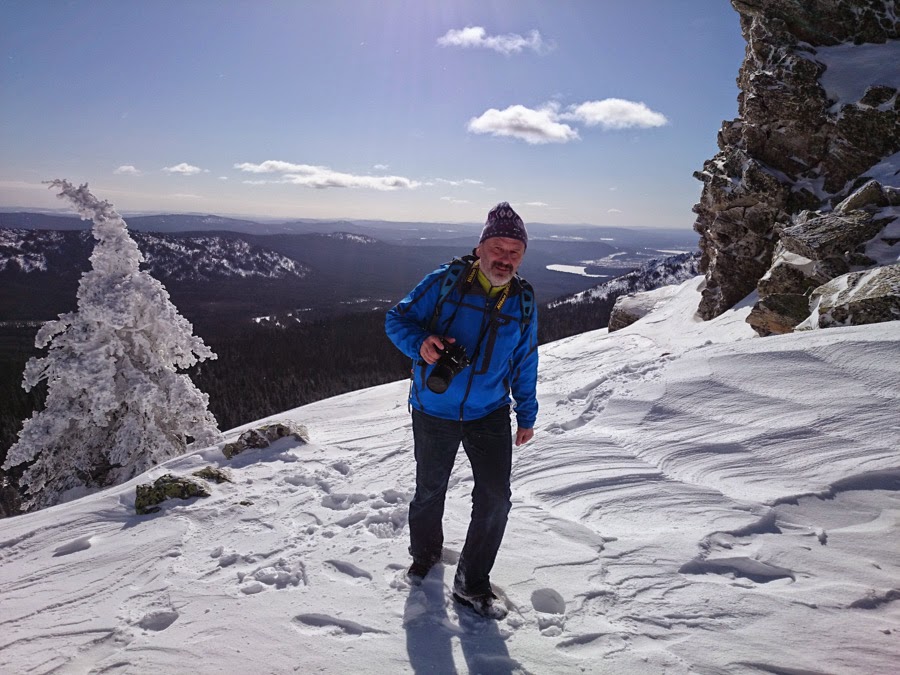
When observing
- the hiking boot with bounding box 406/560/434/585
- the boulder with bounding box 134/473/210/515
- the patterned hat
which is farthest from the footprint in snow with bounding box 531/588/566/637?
the boulder with bounding box 134/473/210/515

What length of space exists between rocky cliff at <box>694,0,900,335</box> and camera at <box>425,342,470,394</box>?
36.6 ft

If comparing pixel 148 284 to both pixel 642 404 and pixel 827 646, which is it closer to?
pixel 642 404

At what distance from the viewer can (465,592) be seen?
3.31m

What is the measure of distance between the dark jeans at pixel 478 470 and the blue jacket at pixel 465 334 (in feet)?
0.33

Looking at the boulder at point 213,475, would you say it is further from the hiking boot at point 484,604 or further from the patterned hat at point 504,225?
the patterned hat at point 504,225

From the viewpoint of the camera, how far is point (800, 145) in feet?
53.2

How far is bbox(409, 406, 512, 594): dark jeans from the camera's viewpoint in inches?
127

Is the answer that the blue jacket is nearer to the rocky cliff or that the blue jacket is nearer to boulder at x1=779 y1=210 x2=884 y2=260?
the rocky cliff

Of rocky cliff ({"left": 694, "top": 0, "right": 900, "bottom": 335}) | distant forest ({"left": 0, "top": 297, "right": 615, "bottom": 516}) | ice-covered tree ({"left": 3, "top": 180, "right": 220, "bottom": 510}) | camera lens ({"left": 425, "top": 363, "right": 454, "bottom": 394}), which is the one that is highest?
rocky cliff ({"left": 694, "top": 0, "right": 900, "bottom": 335})

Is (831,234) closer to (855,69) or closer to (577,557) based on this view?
(855,69)

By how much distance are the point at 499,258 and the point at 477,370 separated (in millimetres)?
786

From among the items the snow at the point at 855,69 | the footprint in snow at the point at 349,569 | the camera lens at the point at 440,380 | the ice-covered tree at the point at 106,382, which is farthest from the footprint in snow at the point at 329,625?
the snow at the point at 855,69

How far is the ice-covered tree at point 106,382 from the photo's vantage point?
48.2ft

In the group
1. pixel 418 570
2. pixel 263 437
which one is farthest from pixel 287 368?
pixel 418 570
